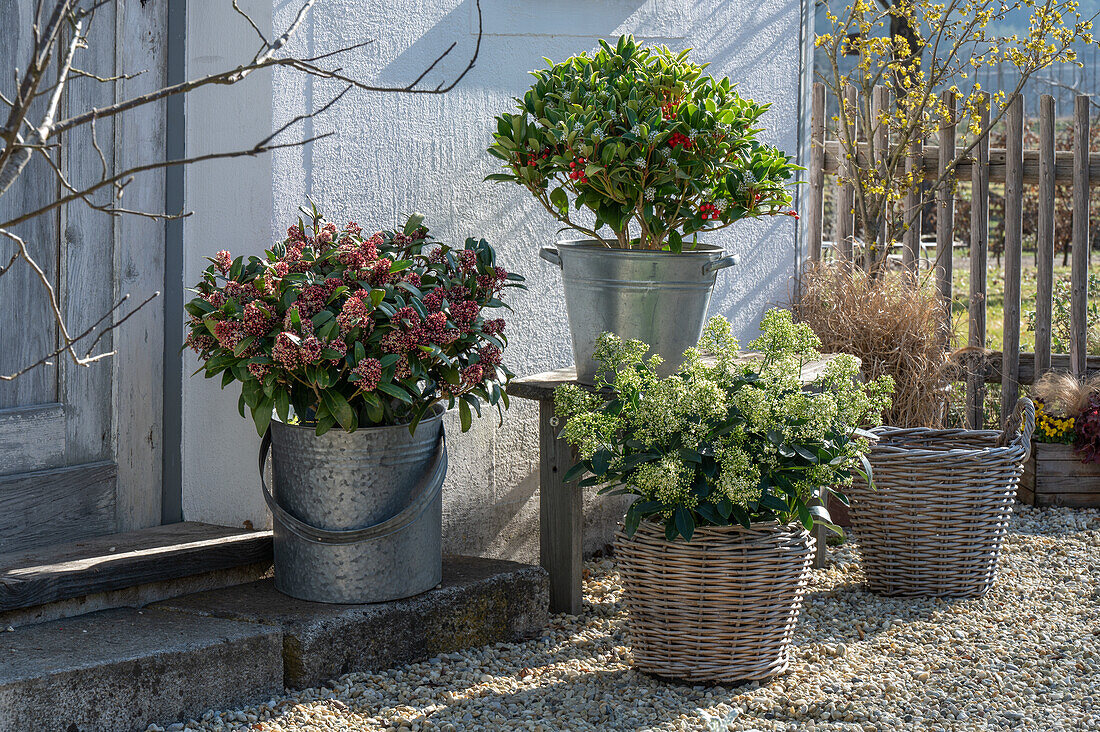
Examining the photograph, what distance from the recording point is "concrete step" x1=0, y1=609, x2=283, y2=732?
2.28 m

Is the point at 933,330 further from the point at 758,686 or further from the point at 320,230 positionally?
the point at 320,230

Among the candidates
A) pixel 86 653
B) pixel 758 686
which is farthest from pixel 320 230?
pixel 758 686

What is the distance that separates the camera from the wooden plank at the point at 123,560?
8.53 ft

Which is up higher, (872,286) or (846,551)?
(872,286)

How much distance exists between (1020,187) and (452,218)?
3.07 m

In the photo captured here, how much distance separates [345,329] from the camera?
8.54ft

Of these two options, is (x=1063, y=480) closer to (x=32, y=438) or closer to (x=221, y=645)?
(x=221, y=645)

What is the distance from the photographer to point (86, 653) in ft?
7.95

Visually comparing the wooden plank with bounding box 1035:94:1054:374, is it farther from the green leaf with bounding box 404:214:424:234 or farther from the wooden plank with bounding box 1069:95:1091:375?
the green leaf with bounding box 404:214:424:234

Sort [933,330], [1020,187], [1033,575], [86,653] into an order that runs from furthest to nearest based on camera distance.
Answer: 1. [1020,187]
2. [933,330]
3. [1033,575]
4. [86,653]

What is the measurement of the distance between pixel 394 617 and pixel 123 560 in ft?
2.18

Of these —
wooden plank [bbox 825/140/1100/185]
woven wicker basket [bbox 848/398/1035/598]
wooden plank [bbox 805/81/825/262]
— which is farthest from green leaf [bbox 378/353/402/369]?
wooden plank [bbox 825/140/1100/185]

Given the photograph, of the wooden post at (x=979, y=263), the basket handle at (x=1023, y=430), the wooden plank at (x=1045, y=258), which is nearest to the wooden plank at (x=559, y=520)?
the basket handle at (x=1023, y=430)

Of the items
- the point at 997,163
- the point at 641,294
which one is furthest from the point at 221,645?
the point at 997,163
